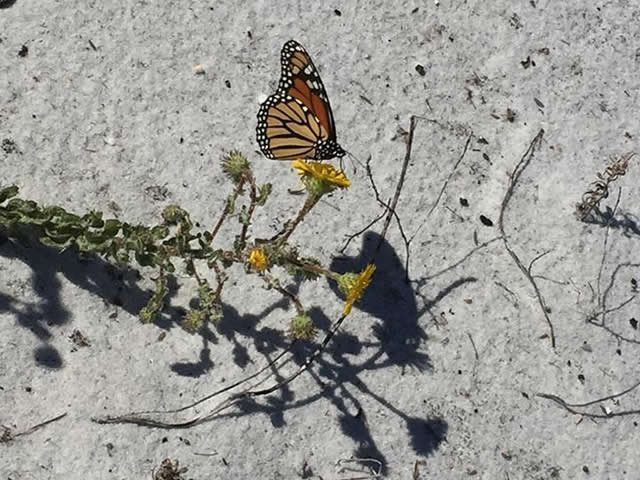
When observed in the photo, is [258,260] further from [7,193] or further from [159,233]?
[7,193]

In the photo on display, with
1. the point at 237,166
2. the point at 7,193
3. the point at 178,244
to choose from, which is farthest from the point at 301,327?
the point at 7,193

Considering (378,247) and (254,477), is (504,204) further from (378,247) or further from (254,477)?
(254,477)

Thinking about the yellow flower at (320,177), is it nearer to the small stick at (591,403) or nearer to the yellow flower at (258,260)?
the yellow flower at (258,260)

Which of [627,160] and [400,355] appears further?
[627,160]

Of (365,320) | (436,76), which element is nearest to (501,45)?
(436,76)

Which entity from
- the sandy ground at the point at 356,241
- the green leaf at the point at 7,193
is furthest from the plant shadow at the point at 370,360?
the green leaf at the point at 7,193

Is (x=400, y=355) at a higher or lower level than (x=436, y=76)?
lower
